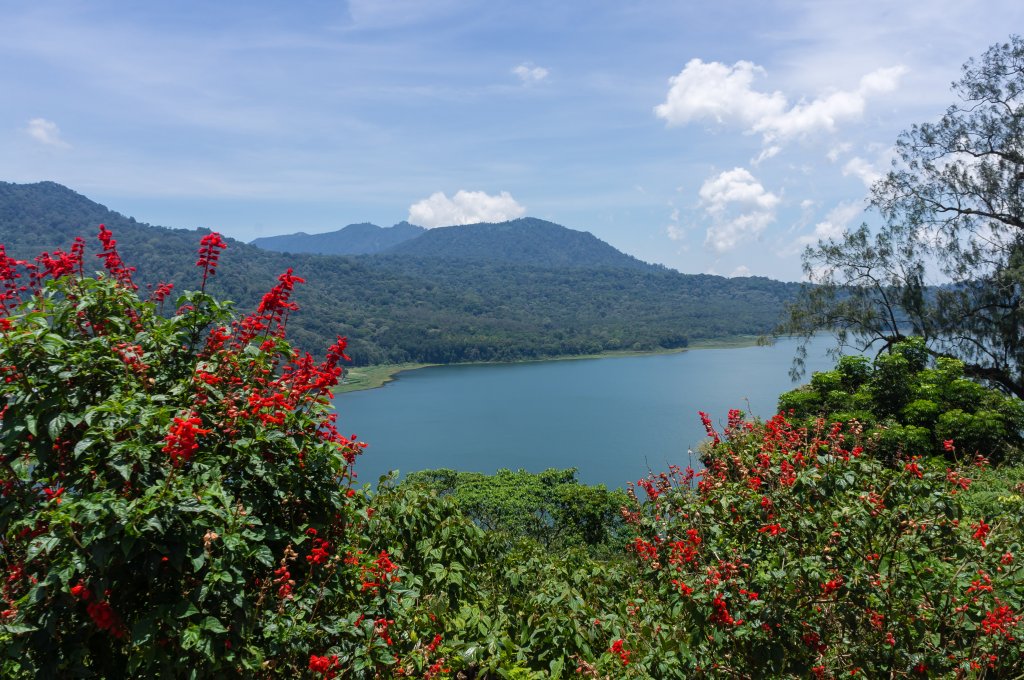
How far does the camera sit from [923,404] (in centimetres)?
1252

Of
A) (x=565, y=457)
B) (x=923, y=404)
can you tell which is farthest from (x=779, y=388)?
(x=923, y=404)

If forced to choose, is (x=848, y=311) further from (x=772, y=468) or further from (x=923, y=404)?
(x=772, y=468)

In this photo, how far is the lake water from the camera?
48.6 metres

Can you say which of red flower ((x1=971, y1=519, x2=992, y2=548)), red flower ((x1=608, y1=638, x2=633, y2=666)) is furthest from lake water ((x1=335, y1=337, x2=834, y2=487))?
red flower ((x1=608, y1=638, x2=633, y2=666))

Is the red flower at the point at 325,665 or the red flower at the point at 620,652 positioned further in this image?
the red flower at the point at 620,652

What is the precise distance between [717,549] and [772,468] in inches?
28.1

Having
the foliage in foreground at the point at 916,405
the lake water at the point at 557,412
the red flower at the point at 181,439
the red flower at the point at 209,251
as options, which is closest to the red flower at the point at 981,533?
the red flower at the point at 181,439

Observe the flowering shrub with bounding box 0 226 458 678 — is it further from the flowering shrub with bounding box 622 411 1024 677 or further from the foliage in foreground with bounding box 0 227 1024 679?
the flowering shrub with bounding box 622 411 1024 677

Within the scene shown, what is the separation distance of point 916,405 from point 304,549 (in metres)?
13.1

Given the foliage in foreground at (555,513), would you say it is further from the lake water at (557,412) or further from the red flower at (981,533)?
the red flower at (981,533)

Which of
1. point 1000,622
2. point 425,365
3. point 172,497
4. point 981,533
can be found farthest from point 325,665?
point 425,365

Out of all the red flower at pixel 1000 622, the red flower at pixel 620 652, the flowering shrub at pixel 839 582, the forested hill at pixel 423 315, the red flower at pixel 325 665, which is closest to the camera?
→ the red flower at pixel 325 665

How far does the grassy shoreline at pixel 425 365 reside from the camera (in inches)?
3580

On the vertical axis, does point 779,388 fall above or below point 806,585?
below
